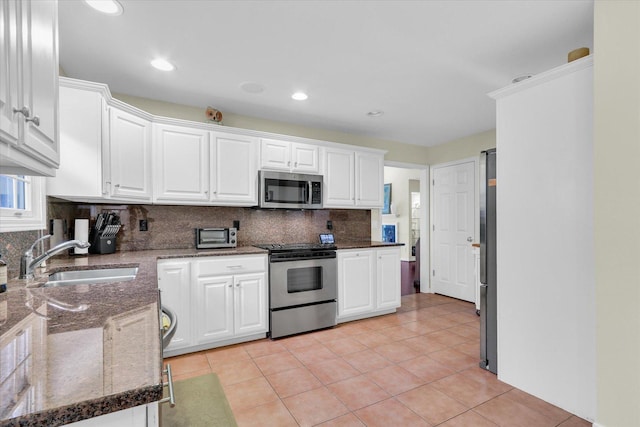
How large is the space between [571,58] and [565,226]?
1.07 metres

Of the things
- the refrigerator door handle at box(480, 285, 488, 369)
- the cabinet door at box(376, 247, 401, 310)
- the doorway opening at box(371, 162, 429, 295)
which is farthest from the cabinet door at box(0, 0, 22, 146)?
the doorway opening at box(371, 162, 429, 295)

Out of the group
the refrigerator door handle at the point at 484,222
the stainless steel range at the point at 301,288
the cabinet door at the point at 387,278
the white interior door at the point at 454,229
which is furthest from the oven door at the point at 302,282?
the white interior door at the point at 454,229

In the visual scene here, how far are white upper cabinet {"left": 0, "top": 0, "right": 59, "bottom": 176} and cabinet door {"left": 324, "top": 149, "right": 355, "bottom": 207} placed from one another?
2.91 m

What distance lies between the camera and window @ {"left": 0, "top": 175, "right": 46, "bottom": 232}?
1.75 m

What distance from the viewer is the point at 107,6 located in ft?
5.92

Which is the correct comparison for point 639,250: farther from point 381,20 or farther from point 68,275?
point 68,275

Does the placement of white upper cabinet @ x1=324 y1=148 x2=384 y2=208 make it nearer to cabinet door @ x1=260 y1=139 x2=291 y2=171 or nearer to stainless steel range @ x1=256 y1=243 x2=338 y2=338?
cabinet door @ x1=260 y1=139 x2=291 y2=171

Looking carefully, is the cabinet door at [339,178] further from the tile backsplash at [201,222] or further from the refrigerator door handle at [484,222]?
the refrigerator door handle at [484,222]

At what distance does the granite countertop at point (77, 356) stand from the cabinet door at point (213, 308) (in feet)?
5.20

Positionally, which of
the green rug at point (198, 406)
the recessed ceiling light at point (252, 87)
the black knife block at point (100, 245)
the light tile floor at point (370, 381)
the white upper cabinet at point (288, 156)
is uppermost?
the recessed ceiling light at point (252, 87)

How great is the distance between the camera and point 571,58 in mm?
1986

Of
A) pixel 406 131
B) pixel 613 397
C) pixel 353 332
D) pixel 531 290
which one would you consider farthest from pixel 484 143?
pixel 613 397

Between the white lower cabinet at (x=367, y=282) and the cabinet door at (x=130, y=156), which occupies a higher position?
the cabinet door at (x=130, y=156)

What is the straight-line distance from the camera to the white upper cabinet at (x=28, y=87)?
2.49ft
